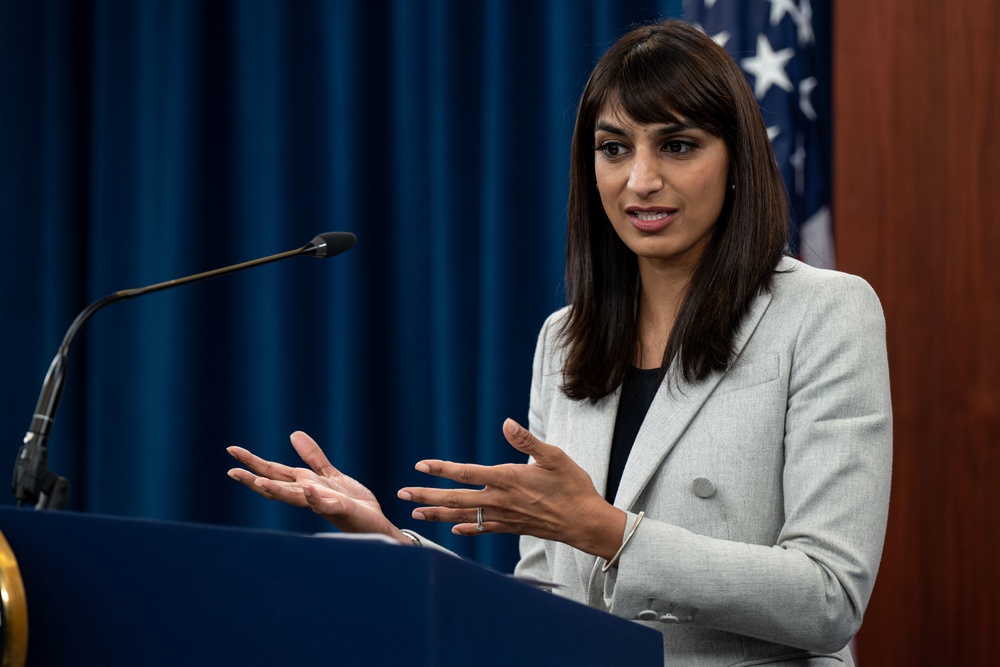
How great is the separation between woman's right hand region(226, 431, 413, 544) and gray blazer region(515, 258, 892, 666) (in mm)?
286

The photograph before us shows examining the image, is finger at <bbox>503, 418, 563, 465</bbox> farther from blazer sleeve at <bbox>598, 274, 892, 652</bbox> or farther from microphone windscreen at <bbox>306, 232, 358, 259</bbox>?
microphone windscreen at <bbox>306, 232, 358, 259</bbox>

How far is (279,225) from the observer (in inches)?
126

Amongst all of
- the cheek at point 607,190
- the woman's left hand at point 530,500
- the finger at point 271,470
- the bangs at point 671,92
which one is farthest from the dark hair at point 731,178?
the finger at point 271,470

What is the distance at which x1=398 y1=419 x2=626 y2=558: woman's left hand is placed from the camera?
1.14 meters

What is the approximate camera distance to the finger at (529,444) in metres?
1.08

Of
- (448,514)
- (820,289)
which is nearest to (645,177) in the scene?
(820,289)

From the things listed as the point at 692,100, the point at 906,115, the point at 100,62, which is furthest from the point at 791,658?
the point at 100,62

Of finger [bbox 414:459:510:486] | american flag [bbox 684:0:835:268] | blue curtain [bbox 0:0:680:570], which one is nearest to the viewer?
finger [bbox 414:459:510:486]

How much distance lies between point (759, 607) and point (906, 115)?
4.86 feet

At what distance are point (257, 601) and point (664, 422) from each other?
86 cm

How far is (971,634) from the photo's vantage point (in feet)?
7.55

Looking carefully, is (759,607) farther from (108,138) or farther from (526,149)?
(108,138)

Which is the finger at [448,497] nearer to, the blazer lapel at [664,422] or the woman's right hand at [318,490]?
the woman's right hand at [318,490]

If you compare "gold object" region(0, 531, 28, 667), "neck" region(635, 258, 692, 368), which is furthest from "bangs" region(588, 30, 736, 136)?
"gold object" region(0, 531, 28, 667)
